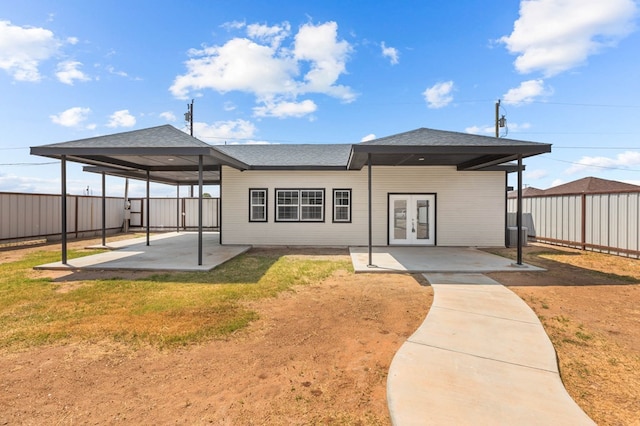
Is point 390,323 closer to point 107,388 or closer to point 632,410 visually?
point 632,410

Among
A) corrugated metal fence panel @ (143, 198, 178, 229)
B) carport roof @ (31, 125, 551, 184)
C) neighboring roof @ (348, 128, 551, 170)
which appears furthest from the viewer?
corrugated metal fence panel @ (143, 198, 178, 229)

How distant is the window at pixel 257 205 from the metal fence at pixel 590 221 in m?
12.4

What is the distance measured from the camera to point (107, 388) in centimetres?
288

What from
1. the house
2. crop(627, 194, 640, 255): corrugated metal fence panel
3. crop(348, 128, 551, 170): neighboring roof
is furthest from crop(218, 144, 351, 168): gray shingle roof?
crop(627, 194, 640, 255): corrugated metal fence panel

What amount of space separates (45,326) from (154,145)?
511 centimetres

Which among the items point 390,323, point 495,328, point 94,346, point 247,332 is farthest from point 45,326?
point 495,328

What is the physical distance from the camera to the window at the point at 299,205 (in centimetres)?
1273

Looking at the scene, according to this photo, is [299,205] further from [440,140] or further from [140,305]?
[140,305]

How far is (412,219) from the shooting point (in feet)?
41.4

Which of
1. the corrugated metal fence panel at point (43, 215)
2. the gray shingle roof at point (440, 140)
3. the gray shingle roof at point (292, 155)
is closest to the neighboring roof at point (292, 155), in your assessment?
the gray shingle roof at point (292, 155)

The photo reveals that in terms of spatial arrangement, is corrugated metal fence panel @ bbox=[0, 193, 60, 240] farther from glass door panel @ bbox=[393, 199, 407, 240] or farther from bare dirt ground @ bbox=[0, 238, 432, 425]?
glass door panel @ bbox=[393, 199, 407, 240]

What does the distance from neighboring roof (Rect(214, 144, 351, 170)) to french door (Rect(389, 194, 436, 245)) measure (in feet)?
9.24

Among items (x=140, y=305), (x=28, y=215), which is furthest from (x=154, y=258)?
(x=28, y=215)

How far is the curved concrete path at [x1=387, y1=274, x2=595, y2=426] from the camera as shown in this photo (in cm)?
240
